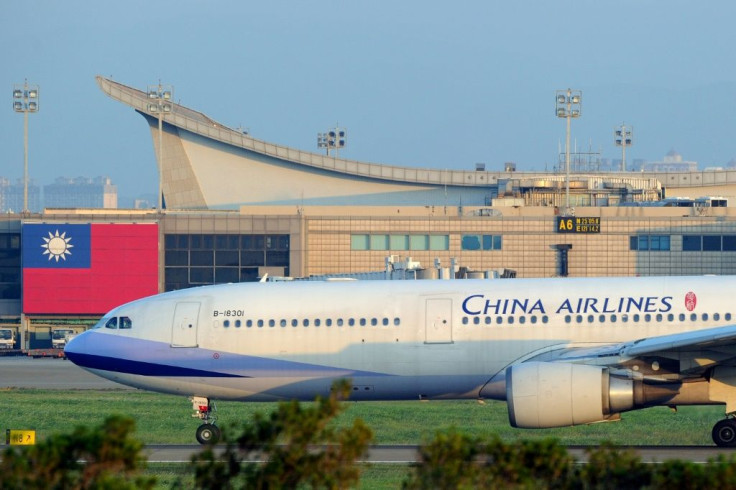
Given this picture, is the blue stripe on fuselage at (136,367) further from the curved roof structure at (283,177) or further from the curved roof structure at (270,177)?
the curved roof structure at (270,177)

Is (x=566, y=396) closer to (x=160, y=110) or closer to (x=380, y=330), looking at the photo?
(x=380, y=330)

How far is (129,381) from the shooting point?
2798 centimetres

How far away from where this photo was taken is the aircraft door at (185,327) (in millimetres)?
27453

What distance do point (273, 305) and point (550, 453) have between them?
1633cm

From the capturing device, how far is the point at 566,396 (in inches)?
947

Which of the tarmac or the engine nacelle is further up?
the engine nacelle

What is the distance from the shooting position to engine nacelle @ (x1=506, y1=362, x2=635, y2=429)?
24062 millimetres

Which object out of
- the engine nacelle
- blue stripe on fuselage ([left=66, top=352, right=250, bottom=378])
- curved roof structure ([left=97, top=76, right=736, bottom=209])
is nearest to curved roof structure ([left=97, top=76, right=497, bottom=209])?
curved roof structure ([left=97, top=76, right=736, bottom=209])

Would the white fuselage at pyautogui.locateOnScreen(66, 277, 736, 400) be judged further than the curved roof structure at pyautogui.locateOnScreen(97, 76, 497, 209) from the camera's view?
No

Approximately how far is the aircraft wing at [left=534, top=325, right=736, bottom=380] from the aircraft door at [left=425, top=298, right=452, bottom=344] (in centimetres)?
287

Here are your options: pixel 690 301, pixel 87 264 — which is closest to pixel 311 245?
pixel 87 264

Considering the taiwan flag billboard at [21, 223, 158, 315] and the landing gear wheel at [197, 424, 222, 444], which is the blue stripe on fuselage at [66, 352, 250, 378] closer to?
the landing gear wheel at [197, 424, 222, 444]

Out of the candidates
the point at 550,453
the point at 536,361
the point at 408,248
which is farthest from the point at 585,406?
the point at 408,248

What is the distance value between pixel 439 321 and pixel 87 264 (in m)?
50.5
